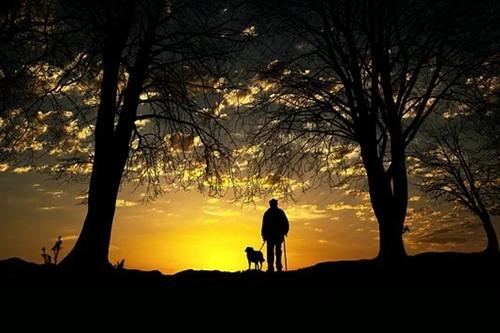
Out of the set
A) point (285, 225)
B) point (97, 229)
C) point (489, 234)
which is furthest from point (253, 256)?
point (489, 234)

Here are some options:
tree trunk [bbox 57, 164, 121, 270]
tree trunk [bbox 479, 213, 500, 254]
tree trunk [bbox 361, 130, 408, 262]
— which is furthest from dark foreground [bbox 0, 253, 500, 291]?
tree trunk [bbox 479, 213, 500, 254]

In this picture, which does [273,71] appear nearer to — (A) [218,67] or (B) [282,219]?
(A) [218,67]

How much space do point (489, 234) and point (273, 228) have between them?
60.7 feet

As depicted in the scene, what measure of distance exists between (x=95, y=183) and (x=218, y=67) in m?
4.69

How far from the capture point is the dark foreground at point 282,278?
11070 mm

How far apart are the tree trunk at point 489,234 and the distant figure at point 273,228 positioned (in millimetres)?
14247

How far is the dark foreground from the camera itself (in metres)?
11.1

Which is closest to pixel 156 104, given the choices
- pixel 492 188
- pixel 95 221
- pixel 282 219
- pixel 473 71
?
pixel 95 221

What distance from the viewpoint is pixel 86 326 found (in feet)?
22.4

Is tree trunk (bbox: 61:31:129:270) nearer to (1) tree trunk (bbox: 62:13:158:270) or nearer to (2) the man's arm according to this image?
(1) tree trunk (bbox: 62:13:158:270)

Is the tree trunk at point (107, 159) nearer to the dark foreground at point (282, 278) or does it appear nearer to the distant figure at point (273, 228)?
the dark foreground at point (282, 278)

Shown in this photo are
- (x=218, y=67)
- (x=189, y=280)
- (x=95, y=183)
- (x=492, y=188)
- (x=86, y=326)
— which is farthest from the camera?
(x=492, y=188)

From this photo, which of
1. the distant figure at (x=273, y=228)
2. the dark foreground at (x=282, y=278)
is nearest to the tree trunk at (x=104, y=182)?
the dark foreground at (x=282, y=278)

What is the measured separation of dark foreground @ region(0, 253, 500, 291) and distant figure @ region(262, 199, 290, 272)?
2.26 m
